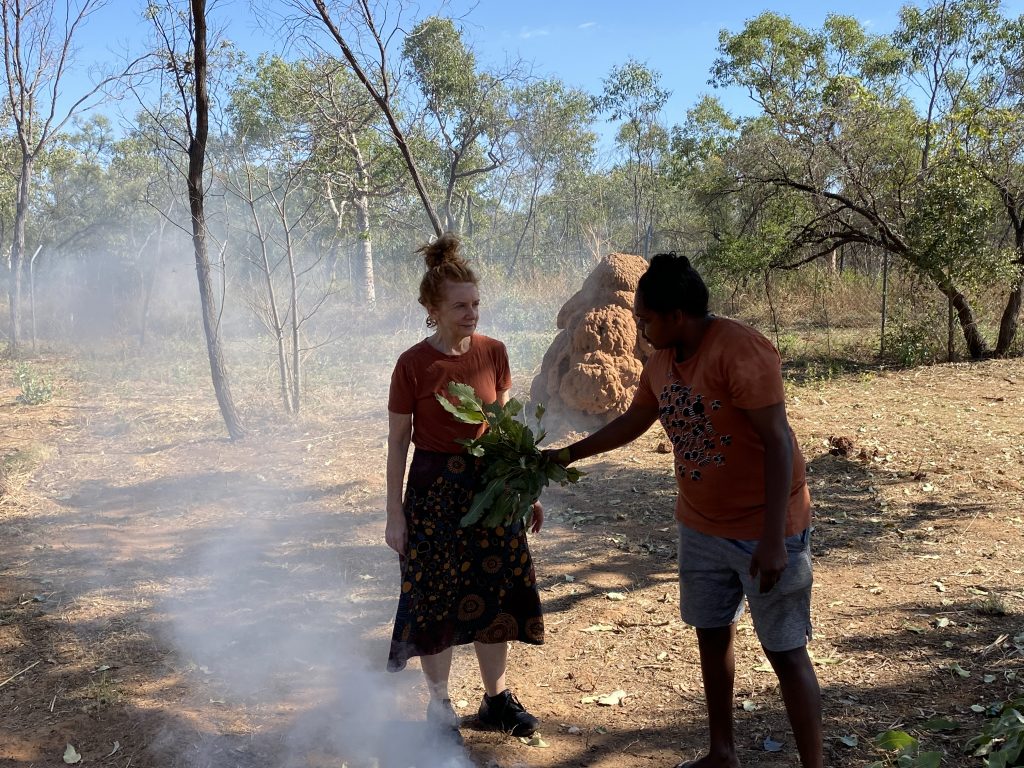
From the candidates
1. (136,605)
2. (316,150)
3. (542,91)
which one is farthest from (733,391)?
(542,91)

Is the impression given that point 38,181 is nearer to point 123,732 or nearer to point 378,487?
point 378,487

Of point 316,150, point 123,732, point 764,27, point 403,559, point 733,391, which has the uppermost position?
point 764,27

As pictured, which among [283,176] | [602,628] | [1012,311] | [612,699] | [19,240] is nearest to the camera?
[612,699]

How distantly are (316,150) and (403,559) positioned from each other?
8.13 meters

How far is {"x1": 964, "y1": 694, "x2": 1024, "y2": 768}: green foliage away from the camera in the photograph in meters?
2.19

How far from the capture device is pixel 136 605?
420 centimetres

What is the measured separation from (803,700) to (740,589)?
329 mm

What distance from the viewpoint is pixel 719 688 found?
2346 mm

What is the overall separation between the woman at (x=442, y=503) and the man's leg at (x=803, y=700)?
923 mm

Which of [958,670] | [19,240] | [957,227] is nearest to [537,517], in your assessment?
[958,670]

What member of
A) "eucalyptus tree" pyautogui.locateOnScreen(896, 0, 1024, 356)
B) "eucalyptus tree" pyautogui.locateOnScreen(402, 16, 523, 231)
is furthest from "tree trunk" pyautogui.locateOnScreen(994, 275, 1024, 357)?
"eucalyptus tree" pyautogui.locateOnScreen(402, 16, 523, 231)

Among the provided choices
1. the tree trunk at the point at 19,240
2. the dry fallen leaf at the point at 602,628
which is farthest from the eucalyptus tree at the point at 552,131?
the dry fallen leaf at the point at 602,628

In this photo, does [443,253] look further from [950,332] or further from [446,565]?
[950,332]

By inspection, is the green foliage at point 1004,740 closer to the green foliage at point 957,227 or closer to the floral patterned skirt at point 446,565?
the floral patterned skirt at point 446,565
